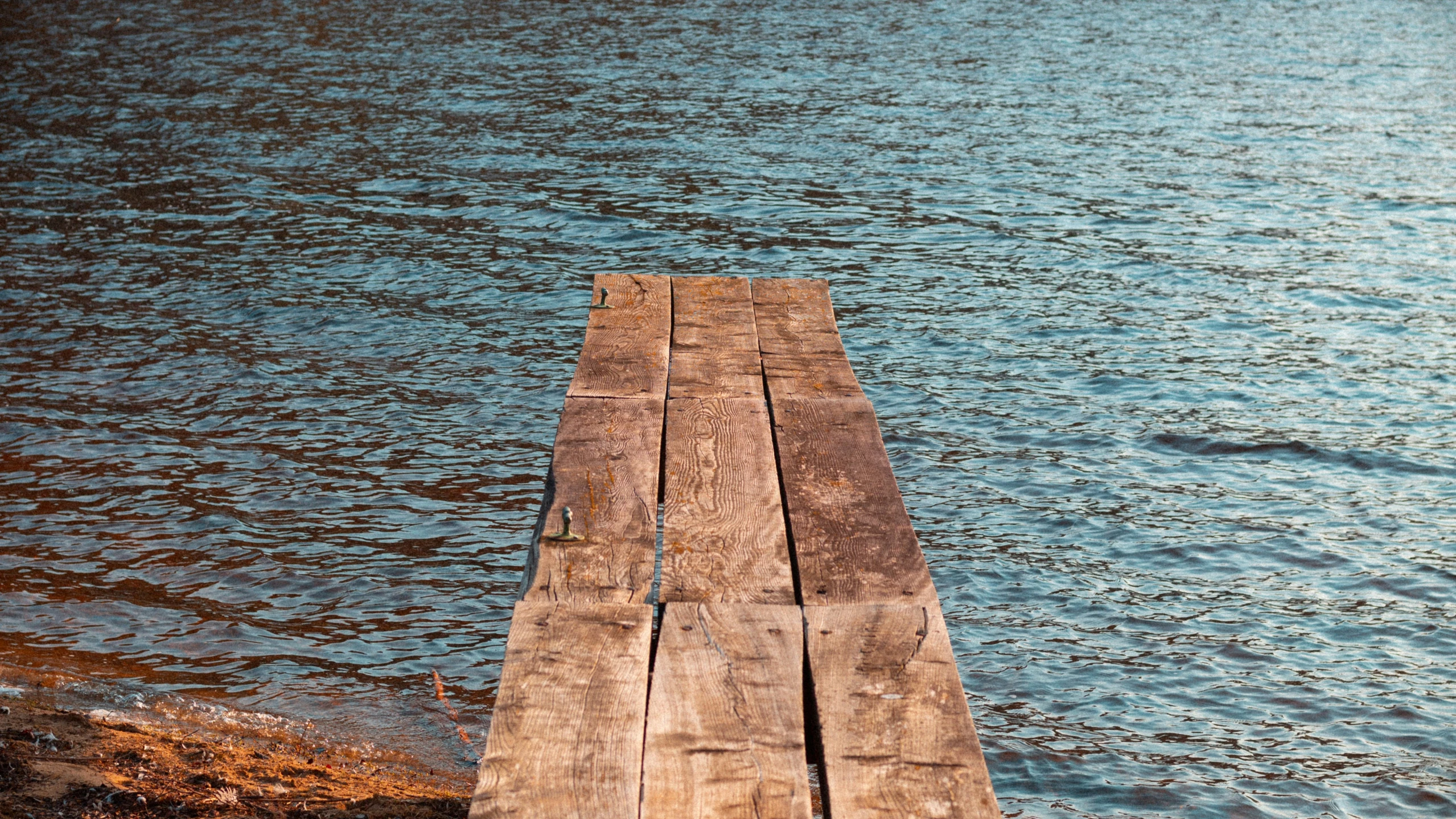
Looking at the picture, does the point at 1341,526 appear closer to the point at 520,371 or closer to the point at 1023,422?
the point at 1023,422

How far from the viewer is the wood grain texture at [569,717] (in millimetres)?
2301

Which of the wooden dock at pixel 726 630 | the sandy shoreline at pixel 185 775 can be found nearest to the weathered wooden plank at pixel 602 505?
the wooden dock at pixel 726 630

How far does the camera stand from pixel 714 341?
191 inches

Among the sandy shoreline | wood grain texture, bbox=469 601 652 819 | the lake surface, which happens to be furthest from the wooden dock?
the lake surface

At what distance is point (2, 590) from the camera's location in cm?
624

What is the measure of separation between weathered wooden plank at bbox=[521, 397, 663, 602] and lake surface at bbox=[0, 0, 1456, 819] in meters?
2.02

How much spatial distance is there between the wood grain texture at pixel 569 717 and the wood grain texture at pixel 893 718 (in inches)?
15.5

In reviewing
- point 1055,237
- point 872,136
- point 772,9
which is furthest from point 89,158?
point 772,9

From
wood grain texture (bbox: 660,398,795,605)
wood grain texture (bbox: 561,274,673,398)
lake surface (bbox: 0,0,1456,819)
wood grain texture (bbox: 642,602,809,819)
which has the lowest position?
lake surface (bbox: 0,0,1456,819)

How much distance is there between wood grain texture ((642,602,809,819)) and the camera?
233cm

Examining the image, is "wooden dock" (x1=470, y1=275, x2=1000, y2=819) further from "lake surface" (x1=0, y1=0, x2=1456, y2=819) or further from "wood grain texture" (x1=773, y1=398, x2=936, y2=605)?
"lake surface" (x1=0, y1=0, x2=1456, y2=819)

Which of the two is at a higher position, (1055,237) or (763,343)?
(763,343)

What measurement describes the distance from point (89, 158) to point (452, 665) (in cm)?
1201

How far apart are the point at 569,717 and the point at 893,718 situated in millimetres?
671
